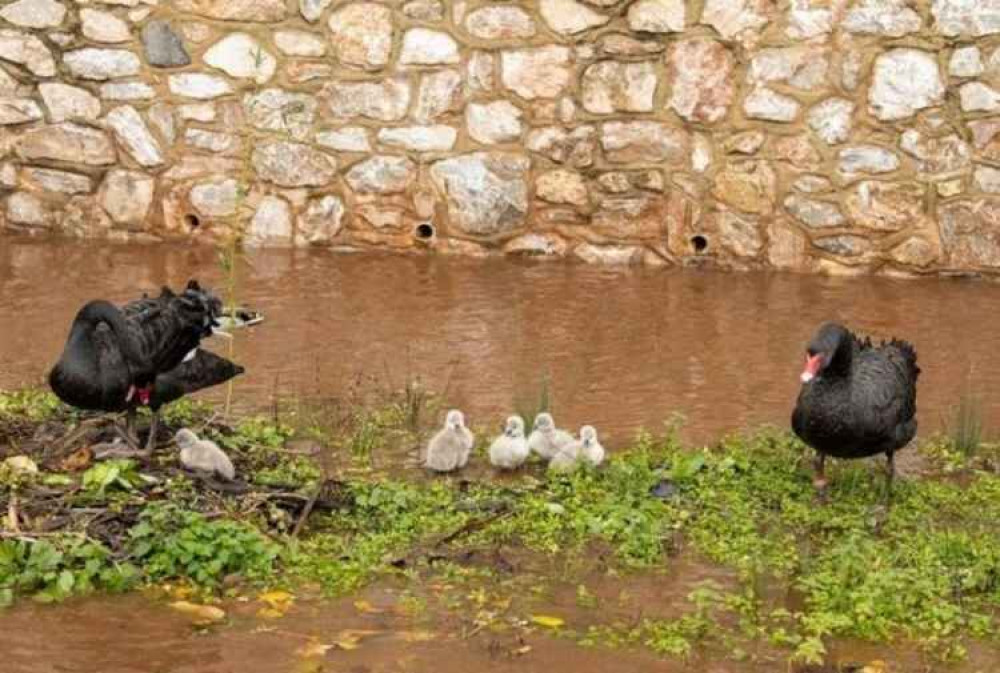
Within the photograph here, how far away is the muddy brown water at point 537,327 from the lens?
8547 millimetres

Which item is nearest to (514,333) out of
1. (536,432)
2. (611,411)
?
(611,411)

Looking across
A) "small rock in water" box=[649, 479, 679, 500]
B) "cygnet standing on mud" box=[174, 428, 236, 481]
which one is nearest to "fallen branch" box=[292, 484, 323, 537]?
"cygnet standing on mud" box=[174, 428, 236, 481]

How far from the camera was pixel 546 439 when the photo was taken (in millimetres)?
7320

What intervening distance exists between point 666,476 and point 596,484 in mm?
307

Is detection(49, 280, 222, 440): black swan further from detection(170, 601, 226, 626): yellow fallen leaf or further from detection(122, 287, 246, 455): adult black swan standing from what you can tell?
detection(170, 601, 226, 626): yellow fallen leaf

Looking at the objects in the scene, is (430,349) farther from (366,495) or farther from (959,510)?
(959,510)

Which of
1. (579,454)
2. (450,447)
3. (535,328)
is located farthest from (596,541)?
(535,328)

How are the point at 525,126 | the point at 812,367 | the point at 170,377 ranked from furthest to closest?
1. the point at 525,126
2. the point at 170,377
3. the point at 812,367

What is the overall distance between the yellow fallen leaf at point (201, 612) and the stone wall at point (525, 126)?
5826 mm

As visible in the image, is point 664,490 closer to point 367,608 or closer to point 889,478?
point 889,478

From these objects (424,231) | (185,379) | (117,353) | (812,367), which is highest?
(424,231)

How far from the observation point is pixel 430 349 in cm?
934

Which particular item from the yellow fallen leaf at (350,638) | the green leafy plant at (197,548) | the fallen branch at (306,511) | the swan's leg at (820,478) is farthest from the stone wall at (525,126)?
the yellow fallen leaf at (350,638)

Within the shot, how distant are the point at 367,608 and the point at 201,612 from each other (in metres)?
0.57
